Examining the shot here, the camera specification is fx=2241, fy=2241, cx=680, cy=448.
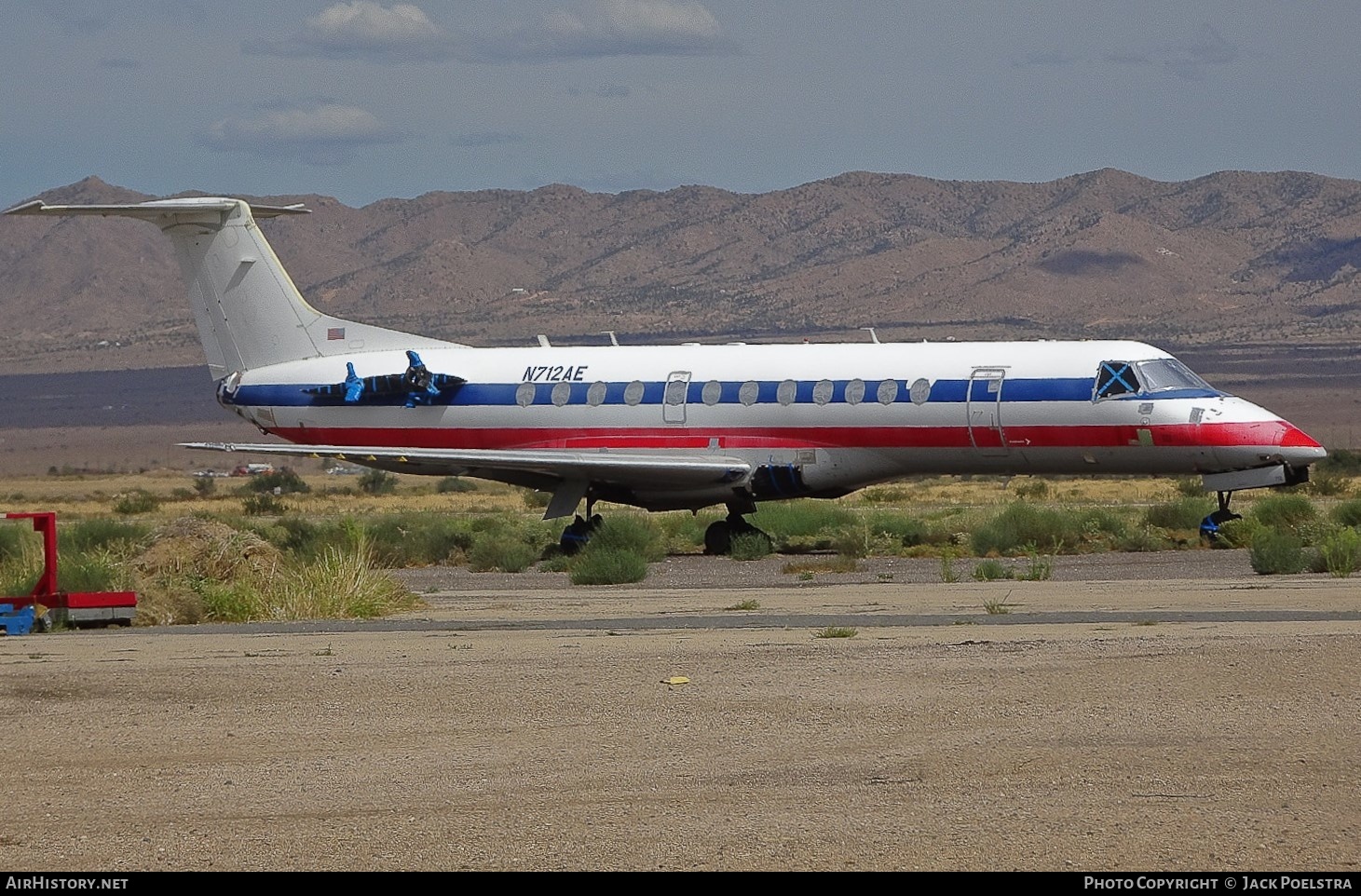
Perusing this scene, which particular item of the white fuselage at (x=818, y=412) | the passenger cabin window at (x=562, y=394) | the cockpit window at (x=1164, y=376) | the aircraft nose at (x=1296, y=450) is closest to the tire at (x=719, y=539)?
the white fuselage at (x=818, y=412)

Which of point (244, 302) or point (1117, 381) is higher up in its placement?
point (244, 302)

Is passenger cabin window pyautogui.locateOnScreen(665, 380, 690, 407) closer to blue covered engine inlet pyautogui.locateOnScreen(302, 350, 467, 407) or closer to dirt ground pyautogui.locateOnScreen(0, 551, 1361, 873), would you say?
blue covered engine inlet pyautogui.locateOnScreen(302, 350, 467, 407)

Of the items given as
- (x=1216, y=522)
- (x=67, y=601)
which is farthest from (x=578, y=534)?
(x=67, y=601)

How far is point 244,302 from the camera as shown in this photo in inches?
1369

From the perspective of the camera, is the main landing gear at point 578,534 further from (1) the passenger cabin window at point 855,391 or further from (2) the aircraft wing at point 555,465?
(1) the passenger cabin window at point 855,391

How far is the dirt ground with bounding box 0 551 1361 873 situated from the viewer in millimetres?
9094

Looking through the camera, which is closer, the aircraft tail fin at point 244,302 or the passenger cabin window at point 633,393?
the passenger cabin window at point 633,393

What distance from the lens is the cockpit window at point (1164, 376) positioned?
28469 mm

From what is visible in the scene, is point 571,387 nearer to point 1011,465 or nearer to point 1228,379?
point 1011,465

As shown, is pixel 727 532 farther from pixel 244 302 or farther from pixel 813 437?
pixel 244 302

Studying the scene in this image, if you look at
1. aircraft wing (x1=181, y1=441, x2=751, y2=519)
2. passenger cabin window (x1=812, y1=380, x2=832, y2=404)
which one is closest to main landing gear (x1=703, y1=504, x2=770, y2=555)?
aircraft wing (x1=181, y1=441, x2=751, y2=519)

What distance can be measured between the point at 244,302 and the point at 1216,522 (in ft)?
49.5

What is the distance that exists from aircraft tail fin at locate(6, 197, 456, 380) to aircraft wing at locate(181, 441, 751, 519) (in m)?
2.18

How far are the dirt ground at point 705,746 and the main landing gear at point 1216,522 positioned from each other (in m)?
11.8
